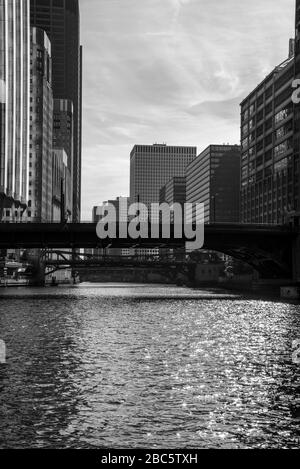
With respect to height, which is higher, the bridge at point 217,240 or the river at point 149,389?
the bridge at point 217,240

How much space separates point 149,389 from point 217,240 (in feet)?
330

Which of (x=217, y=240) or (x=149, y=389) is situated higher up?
(x=217, y=240)

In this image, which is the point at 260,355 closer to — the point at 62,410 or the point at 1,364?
the point at 1,364

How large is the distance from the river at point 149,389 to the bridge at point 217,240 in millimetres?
59099

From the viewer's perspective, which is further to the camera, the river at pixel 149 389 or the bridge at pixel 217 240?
the bridge at pixel 217 240

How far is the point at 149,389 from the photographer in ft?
100

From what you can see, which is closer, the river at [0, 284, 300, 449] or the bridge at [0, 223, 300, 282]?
the river at [0, 284, 300, 449]

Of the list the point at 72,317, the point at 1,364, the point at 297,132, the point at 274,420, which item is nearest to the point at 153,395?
the point at 274,420

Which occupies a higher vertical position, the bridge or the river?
the bridge

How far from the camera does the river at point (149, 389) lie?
2265 cm

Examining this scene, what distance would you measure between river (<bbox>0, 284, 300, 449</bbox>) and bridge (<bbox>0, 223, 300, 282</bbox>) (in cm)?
5910

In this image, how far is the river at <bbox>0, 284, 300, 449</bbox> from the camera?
892 inches

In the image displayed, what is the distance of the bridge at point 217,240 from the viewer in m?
117

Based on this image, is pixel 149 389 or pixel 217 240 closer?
pixel 149 389
